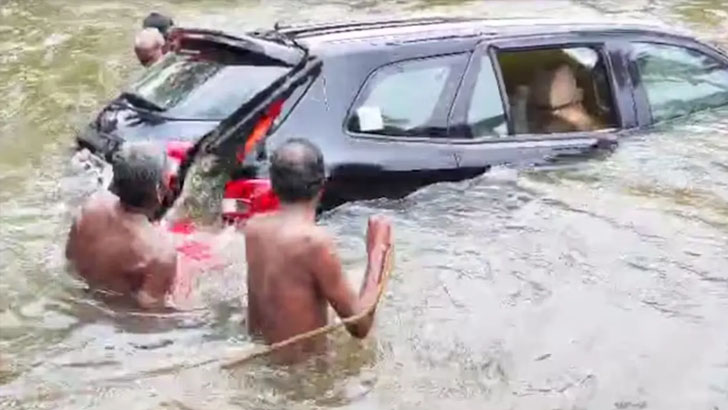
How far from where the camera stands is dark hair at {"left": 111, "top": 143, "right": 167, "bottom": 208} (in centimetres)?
625

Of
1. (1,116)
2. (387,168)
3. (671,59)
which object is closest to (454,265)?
(387,168)

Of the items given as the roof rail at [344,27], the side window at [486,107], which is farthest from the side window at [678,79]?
the roof rail at [344,27]

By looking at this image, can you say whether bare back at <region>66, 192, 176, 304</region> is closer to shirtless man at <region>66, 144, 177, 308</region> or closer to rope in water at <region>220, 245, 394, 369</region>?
shirtless man at <region>66, 144, 177, 308</region>

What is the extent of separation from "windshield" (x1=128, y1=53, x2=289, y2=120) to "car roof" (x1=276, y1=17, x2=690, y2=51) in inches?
14.9

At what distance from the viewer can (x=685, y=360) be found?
21.6 ft

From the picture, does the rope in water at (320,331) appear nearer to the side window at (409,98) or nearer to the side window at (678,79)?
the side window at (409,98)

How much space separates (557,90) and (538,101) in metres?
0.14

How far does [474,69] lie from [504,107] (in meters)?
0.30

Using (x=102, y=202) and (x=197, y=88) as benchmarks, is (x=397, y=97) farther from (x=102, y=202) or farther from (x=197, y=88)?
(x=102, y=202)

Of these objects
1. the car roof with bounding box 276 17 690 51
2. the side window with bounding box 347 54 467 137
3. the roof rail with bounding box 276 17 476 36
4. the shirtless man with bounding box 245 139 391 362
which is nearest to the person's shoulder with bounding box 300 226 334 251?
the shirtless man with bounding box 245 139 391 362

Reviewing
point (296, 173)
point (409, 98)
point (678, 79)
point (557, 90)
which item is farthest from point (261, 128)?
point (678, 79)

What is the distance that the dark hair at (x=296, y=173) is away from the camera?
18.9 feet

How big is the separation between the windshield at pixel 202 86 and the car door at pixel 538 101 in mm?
1144

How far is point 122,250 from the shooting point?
6418 mm
